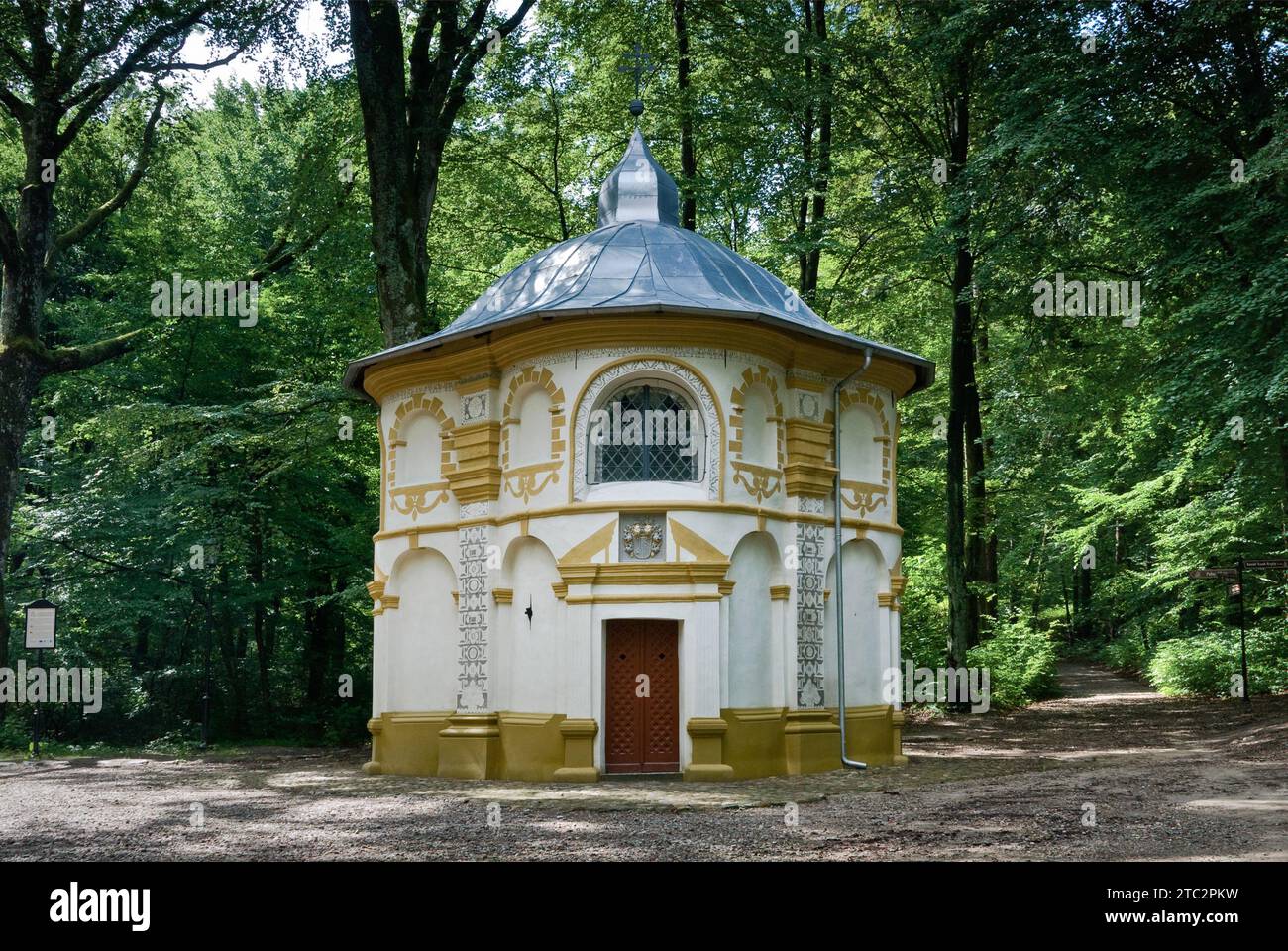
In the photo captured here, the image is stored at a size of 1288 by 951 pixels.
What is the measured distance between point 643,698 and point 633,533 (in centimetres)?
214

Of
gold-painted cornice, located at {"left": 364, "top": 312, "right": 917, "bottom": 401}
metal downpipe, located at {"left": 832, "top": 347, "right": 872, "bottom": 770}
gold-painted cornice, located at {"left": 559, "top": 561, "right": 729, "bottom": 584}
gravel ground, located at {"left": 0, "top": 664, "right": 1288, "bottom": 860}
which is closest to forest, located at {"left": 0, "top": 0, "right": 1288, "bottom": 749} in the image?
gold-painted cornice, located at {"left": 364, "top": 312, "right": 917, "bottom": 401}

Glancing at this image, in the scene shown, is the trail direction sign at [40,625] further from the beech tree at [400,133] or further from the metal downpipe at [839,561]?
the metal downpipe at [839,561]

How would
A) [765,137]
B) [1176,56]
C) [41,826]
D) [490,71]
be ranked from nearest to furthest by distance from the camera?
[41,826], [1176,56], [490,71], [765,137]

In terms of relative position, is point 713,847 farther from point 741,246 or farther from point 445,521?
point 741,246

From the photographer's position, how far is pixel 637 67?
66.1 feet

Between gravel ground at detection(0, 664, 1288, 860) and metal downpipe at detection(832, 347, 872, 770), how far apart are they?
963 millimetres

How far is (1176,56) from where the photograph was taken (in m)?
18.8

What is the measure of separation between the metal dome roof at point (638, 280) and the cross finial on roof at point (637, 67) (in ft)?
2.09

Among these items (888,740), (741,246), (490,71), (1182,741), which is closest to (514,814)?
(888,740)

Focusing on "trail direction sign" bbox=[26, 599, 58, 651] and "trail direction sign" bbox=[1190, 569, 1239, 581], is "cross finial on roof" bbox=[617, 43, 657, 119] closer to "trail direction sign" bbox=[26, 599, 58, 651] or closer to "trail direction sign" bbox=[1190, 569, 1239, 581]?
"trail direction sign" bbox=[26, 599, 58, 651]

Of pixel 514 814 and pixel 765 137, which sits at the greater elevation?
pixel 765 137

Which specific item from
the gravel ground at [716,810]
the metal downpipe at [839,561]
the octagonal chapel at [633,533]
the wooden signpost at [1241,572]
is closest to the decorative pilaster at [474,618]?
the octagonal chapel at [633,533]

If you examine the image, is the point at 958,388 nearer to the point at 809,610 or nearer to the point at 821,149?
the point at 821,149

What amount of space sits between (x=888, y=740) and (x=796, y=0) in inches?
701
